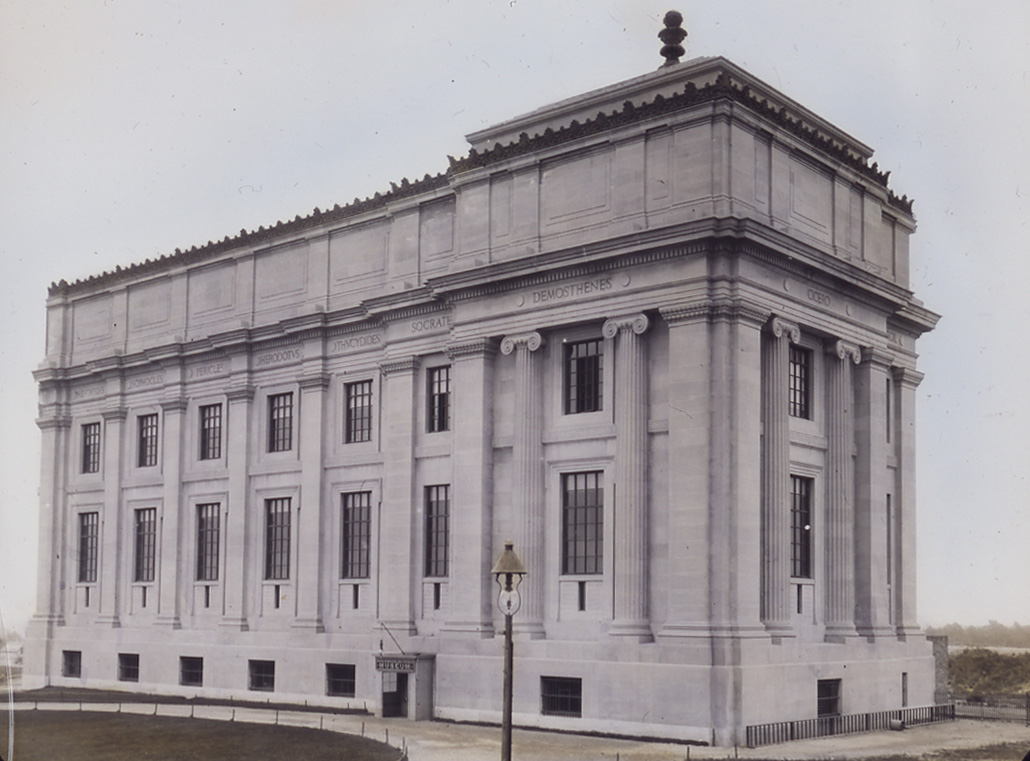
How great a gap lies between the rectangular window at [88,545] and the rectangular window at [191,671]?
26.9ft

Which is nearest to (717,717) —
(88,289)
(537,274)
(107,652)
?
(537,274)

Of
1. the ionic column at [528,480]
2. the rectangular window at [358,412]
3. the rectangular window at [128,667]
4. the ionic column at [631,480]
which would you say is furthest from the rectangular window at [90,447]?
the ionic column at [631,480]

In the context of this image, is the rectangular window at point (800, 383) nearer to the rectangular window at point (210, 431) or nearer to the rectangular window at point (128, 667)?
the rectangular window at point (210, 431)

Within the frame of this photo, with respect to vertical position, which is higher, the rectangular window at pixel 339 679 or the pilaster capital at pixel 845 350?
the pilaster capital at pixel 845 350

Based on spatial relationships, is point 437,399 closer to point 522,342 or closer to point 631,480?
point 522,342

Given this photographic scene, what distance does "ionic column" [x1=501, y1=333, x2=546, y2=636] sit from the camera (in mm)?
39062

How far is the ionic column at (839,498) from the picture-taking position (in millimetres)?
39906

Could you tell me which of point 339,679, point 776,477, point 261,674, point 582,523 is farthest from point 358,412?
point 776,477

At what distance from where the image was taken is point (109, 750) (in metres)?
32.0

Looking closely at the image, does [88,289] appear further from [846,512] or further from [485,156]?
[846,512]

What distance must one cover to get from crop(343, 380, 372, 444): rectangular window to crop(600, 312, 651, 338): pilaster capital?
12077 mm

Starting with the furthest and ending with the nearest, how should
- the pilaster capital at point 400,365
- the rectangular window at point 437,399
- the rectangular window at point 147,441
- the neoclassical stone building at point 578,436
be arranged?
1. the rectangular window at point 147,441
2. the pilaster capital at point 400,365
3. the rectangular window at point 437,399
4. the neoclassical stone building at point 578,436

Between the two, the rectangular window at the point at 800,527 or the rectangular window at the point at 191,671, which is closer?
the rectangular window at the point at 800,527

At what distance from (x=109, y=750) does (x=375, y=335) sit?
19.0m
